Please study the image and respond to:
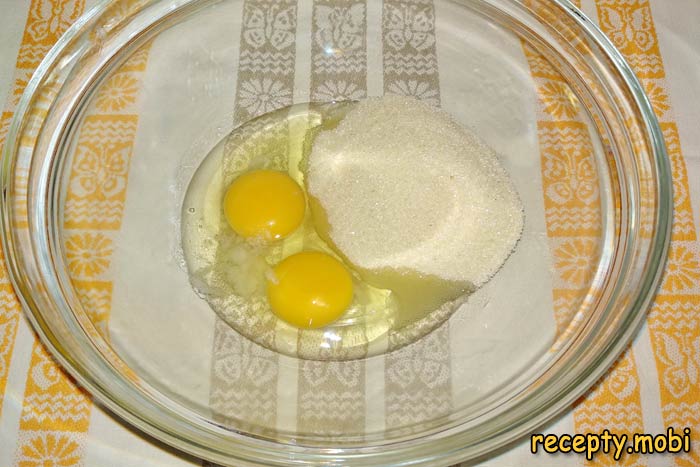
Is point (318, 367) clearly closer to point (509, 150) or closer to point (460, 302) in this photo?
point (460, 302)

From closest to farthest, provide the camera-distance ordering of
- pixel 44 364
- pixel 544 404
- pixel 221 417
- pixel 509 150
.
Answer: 1. pixel 544 404
2. pixel 221 417
3. pixel 44 364
4. pixel 509 150

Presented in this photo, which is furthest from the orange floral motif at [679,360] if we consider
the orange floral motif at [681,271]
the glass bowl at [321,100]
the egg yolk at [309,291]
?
the egg yolk at [309,291]

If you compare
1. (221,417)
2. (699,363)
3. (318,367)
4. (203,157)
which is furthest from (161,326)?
(699,363)

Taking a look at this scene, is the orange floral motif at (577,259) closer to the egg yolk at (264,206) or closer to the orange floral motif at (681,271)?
the orange floral motif at (681,271)

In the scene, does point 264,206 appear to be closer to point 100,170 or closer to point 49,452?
point 100,170

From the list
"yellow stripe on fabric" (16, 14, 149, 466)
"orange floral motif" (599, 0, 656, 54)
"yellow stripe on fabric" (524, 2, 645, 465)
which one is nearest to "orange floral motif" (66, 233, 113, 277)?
"yellow stripe on fabric" (16, 14, 149, 466)

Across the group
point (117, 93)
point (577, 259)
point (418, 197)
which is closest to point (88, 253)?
point (117, 93)

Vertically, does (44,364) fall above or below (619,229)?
below
